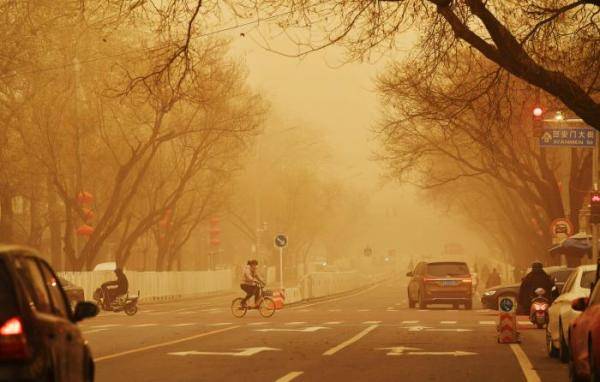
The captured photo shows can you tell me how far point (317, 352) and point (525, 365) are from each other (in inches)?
158

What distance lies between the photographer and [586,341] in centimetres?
1346

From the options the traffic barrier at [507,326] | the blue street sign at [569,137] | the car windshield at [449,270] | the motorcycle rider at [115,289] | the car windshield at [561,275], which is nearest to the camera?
the traffic barrier at [507,326]

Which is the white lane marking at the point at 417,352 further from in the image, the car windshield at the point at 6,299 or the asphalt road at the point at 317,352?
the car windshield at the point at 6,299

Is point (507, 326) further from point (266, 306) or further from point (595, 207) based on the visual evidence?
point (266, 306)

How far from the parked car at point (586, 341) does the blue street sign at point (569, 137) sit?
24.8 m

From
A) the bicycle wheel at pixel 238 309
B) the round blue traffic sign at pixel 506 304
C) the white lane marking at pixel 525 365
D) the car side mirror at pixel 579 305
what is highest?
the bicycle wheel at pixel 238 309

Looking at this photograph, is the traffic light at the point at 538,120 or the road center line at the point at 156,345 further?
the traffic light at the point at 538,120

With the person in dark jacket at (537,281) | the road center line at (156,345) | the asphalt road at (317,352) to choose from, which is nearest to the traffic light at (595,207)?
the asphalt road at (317,352)

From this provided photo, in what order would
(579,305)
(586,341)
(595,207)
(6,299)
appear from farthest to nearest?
(595,207), (579,305), (586,341), (6,299)

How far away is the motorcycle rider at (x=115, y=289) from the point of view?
47006 mm

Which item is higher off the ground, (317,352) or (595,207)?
(595,207)

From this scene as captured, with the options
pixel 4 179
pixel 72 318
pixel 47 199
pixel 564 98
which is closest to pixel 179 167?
pixel 47 199

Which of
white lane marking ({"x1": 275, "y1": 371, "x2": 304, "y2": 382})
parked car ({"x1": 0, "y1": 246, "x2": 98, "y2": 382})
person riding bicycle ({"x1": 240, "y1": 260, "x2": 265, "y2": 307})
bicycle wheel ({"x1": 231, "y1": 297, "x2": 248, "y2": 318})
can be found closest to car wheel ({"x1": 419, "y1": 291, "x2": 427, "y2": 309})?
person riding bicycle ({"x1": 240, "y1": 260, "x2": 265, "y2": 307})

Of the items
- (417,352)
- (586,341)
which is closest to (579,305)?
(586,341)
